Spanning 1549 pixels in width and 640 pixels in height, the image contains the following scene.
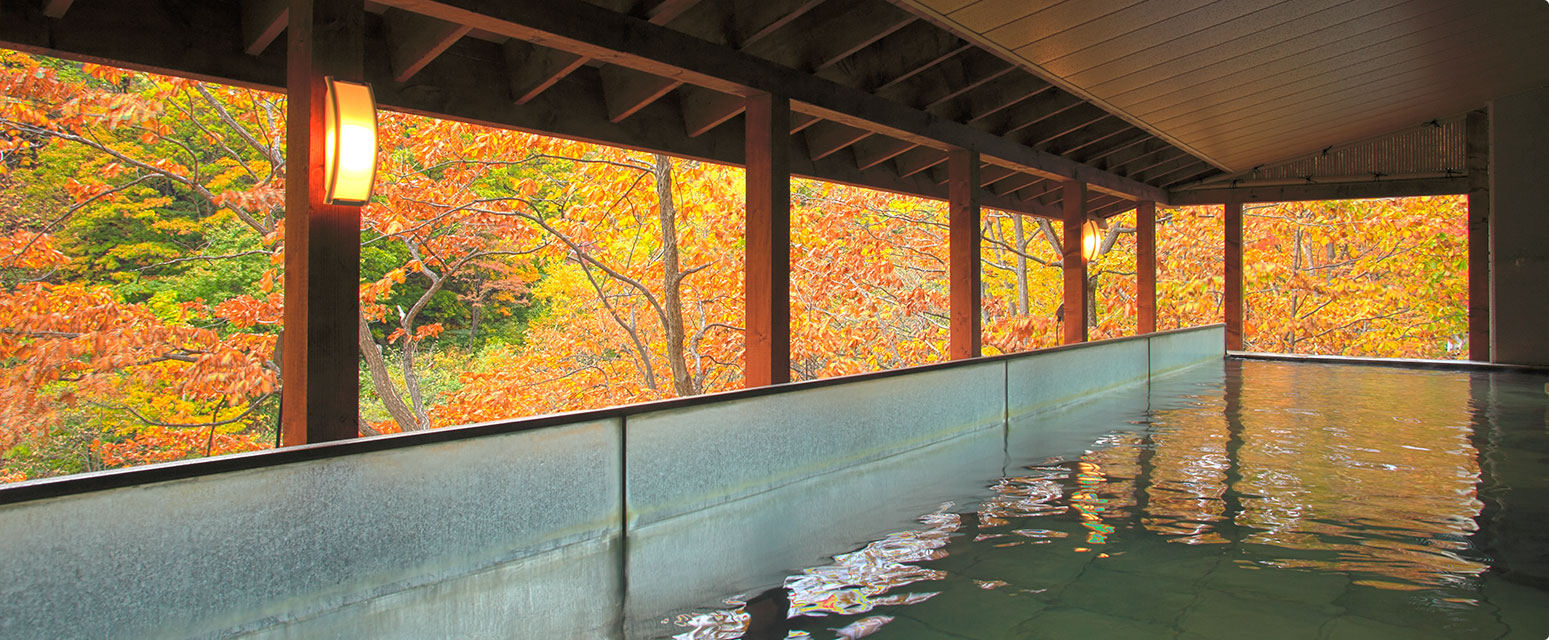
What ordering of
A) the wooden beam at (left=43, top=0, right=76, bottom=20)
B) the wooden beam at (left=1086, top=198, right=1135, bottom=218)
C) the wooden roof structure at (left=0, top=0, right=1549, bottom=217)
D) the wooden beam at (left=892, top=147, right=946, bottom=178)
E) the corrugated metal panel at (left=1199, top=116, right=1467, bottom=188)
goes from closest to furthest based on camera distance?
the wooden beam at (left=43, top=0, right=76, bottom=20), the wooden roof structure at (left=0, top=0, right=1549, bottom=217), the wooden beam at (left=892, top=147, right=946, bottom=178), the corrugated metal panel at (left=1199, top=116, right=1467, bottom=188), the wooden beam at (left=1086, top=198, right=1135, bottom=218)

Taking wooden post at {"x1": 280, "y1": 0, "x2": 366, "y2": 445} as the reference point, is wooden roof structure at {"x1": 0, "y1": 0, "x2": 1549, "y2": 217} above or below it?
above

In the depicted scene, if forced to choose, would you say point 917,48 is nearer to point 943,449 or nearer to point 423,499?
point 943,449

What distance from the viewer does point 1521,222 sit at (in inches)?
430

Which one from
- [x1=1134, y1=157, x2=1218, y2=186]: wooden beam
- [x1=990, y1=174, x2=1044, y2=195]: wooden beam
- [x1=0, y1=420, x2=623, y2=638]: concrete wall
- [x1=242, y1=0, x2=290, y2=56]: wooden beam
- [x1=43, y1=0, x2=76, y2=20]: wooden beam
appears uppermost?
[x1=1134, y1=157, x2=1218, y2=186]: wooden beam

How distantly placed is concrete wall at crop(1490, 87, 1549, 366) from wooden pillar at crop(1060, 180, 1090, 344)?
18.0 ft

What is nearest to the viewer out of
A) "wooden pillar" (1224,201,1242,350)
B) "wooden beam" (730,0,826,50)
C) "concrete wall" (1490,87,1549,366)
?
"wooden beam" (730,0,826,50)

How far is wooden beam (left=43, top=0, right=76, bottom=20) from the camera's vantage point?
3643 mm

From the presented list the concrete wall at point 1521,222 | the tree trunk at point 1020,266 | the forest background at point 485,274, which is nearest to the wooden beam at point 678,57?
the forest background at point 485,274

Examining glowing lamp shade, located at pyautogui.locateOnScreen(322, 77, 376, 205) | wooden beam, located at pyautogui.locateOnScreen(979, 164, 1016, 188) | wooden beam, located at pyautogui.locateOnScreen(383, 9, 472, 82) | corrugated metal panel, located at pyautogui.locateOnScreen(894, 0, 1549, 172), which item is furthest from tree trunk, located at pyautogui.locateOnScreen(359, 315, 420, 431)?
corrugated metal panel, located at pyautogui.locateOnScreen(894, 0, 1549, 172)

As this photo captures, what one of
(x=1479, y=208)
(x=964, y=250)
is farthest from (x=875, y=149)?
(x=1479, y=208)

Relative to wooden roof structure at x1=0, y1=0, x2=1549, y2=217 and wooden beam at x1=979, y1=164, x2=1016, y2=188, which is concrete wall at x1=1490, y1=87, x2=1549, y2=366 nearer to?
wooden roof structure at x1=0, y1=0, x2=1549, y2=217

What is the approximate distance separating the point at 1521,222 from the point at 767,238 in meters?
10.7

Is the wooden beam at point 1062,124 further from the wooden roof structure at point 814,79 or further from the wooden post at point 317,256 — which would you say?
the wooden post at point 317,256

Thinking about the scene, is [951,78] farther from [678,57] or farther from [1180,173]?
[1180,173]
